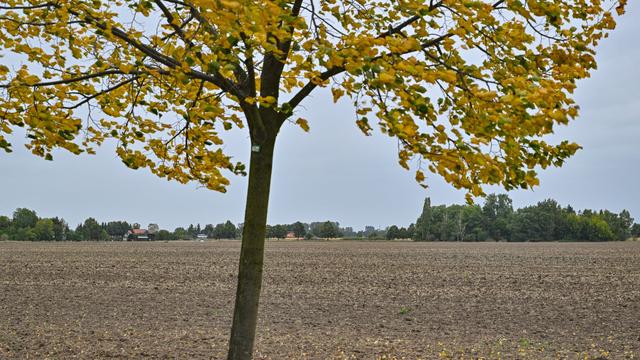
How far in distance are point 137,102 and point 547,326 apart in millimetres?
11279

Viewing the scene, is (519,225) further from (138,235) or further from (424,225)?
(138,235)

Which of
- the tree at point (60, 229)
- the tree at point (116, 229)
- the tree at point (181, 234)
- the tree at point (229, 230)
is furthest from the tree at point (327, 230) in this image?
the tree at point (60, 229)

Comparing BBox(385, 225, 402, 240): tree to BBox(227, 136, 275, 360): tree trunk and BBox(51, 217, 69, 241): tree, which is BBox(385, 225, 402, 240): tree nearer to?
BBox(51, 217, 69, 241): tree

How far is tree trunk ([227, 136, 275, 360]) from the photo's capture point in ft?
19.7

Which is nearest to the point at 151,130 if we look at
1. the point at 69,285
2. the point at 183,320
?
the point at 183,320

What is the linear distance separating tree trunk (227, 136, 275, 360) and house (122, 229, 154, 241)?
151743mm

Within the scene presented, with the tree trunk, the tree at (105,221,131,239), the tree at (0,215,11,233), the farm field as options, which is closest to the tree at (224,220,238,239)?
the tree at (105,221,131,239)

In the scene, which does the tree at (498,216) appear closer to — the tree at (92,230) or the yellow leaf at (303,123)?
the tree at (92,230)

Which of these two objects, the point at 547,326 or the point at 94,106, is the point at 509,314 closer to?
the point at 547,326

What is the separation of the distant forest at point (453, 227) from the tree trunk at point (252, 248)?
5657 inches

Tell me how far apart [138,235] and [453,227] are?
3519 inches

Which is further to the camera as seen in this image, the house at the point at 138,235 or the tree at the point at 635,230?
the tree at the point at 635,230

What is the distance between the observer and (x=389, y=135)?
179 inches

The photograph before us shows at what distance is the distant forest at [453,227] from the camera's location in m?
146
